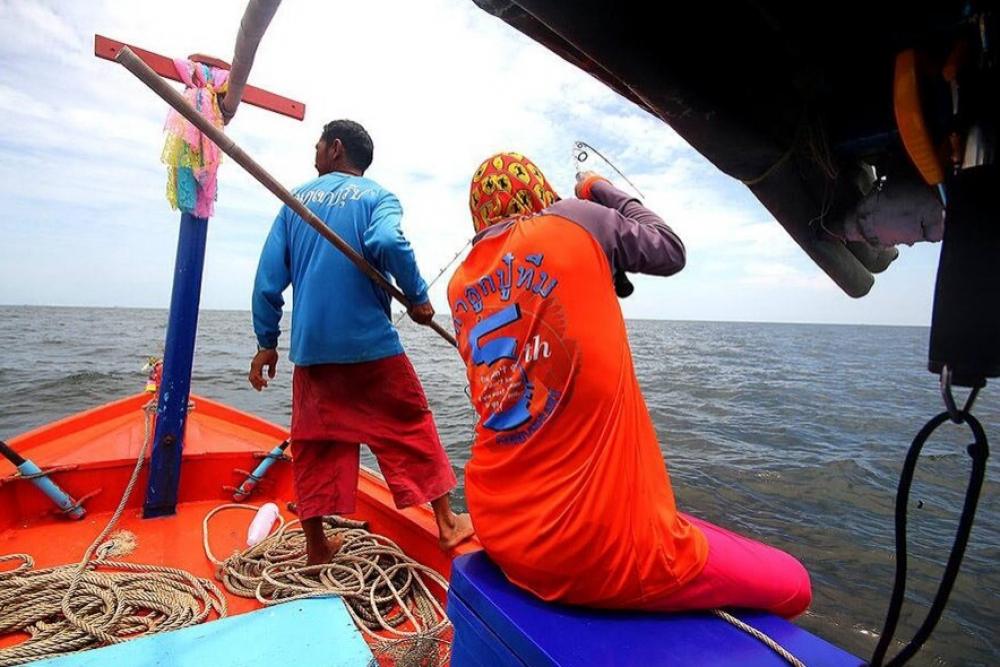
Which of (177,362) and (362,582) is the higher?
(177,362)

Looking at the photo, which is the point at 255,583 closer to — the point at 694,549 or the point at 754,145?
the point at 694,549

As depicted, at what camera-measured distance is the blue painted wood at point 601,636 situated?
96cm

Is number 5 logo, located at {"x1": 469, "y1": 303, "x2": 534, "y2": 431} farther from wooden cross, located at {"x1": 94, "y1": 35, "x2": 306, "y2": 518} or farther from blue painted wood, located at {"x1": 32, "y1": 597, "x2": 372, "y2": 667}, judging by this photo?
wooden cross, located at {"x1": 94, "y1": 35, "x2": 306, "y2": 518}

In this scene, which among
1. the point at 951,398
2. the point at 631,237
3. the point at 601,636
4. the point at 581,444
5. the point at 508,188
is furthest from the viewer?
the point at 508,188

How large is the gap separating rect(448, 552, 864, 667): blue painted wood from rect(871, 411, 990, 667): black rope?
8.9 inches

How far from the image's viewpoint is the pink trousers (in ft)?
3.70

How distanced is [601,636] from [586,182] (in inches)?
45.4

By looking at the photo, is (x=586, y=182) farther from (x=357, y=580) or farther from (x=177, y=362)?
(x=177, y=362)

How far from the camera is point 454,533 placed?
7.19ft

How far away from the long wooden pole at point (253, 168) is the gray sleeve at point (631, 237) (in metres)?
0.78

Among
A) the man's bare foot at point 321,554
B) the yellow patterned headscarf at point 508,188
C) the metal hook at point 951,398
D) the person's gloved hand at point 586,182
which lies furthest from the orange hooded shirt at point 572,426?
the man's bare foot at point 321,554

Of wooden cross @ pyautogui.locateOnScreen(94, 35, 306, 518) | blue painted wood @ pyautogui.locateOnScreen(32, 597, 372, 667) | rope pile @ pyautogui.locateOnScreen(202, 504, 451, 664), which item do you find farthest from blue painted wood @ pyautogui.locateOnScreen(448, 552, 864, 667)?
wooden cross @ pyautogui.locateOnScreen(94, 35, 306, 518)

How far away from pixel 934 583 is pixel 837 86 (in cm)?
459

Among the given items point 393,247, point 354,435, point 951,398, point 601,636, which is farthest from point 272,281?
point 951,398
